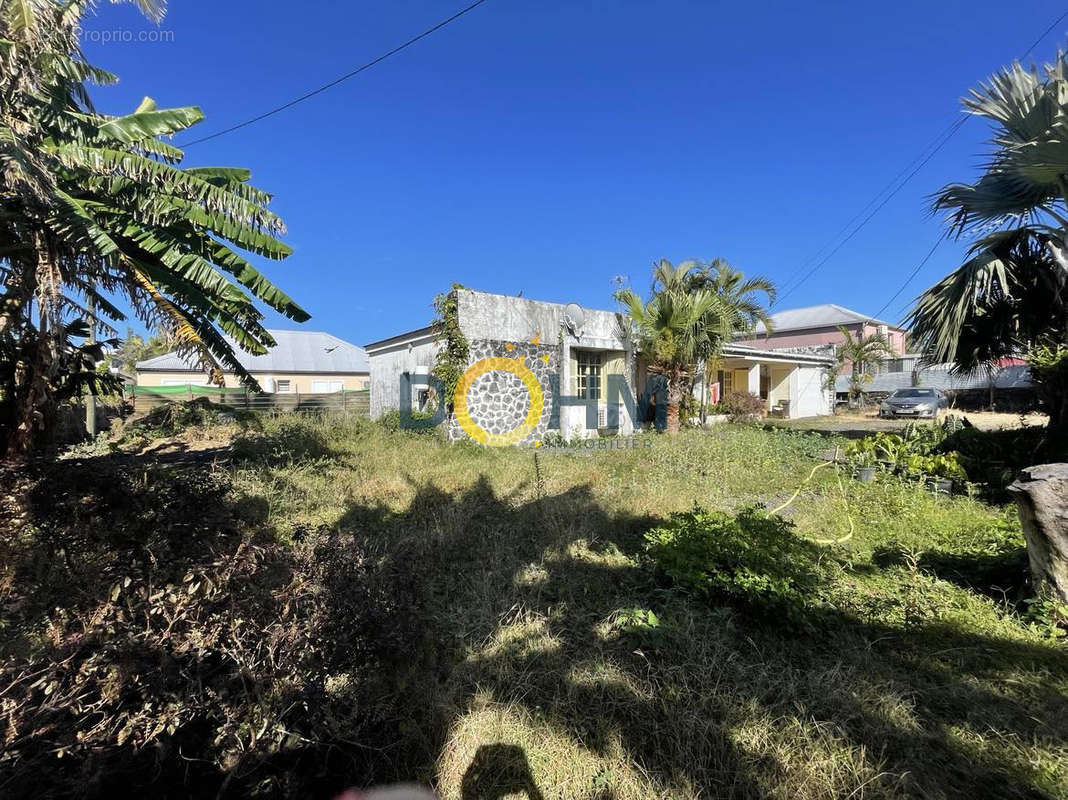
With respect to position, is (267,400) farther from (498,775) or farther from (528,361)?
(498,775)

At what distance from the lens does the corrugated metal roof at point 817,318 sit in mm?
32219

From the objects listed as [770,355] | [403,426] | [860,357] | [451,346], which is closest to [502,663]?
[451,346]

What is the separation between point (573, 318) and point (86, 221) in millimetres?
9417

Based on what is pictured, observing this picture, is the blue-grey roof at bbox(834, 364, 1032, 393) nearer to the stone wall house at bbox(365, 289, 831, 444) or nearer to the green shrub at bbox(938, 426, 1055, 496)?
the stone wall house at bbox(365, 289, 831, 444)

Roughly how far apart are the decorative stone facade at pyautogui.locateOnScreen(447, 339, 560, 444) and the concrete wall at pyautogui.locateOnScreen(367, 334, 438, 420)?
4.51ft

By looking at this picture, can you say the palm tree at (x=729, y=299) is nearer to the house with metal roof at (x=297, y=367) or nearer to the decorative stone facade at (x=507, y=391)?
the decorative stone facade at (x=507, y=391)

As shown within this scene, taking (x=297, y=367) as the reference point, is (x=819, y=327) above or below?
above

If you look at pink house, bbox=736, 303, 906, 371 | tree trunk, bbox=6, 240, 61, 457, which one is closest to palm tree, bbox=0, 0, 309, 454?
tree trunk, bbox=6, 240, 61, 457

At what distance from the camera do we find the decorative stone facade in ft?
34.4

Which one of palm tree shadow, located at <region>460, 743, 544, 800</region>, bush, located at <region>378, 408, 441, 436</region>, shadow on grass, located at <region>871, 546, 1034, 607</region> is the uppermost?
bush, located at <region>378, 408, 441, 436</region>

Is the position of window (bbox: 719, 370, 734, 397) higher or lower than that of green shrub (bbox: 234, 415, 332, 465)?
higher

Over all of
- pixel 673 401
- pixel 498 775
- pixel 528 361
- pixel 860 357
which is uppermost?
pixel 860 357

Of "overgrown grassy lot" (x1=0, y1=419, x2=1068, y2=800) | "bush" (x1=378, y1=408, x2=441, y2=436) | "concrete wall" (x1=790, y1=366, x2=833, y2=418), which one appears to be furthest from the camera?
"concrete wall" (x1=790, y1=366, x2=833, y2=418)

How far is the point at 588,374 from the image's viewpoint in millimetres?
12797
